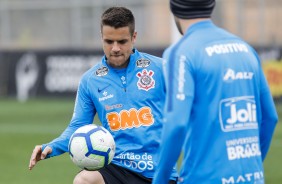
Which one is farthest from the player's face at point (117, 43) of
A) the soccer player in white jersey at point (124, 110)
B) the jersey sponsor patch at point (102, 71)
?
the jersey sponsor patch at point (102, 71)

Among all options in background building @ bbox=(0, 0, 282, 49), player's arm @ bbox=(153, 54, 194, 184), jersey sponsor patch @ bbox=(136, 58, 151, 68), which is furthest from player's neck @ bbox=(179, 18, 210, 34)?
background building @ bbox=(0, 0, 282, 49)

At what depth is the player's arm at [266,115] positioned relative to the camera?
4.92m

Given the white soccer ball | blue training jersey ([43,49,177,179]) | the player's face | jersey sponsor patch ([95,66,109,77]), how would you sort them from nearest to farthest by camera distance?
the white soccer ball → the player's face → blue training jersey ([43,49,177,179]) → jersey sponsor patch ([95,66,109,77])

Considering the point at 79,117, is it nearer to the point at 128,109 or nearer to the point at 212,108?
the point at 128,109

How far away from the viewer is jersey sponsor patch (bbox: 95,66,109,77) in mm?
6730

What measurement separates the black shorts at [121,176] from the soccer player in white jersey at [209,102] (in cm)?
180

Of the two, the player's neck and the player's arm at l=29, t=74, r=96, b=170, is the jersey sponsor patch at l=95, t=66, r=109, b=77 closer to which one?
the player's arm at l=29, t=74, r=96, b=170

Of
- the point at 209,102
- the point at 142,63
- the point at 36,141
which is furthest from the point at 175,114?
the point at 36,141

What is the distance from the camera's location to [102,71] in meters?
6.75

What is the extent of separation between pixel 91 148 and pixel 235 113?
166cm

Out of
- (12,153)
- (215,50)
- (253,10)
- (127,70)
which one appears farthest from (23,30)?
(215,50)

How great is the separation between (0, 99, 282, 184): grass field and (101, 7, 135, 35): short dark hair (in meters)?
5.43

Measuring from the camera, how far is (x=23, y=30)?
28016 millimetres

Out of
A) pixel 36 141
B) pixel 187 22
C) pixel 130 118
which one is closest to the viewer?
pixel 187 22
